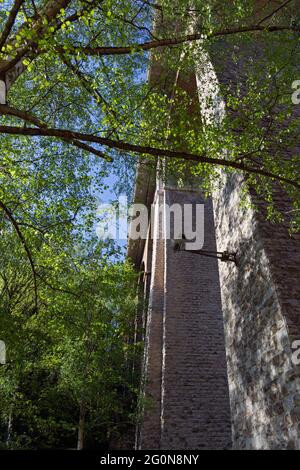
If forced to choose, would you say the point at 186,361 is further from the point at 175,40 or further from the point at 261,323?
the point at 175,40

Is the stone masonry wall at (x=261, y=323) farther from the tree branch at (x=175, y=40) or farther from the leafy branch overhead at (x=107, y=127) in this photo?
the tree branch at (x=175, y=40)

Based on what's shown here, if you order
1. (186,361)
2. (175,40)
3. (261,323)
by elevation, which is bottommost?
(261,323)

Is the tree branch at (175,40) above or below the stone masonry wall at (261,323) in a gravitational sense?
above

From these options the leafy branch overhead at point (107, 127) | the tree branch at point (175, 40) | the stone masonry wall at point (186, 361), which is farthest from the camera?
the stone masonry wall at point (186, 361)

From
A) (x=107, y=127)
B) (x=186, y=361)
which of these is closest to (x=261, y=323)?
(x=107, y=127)

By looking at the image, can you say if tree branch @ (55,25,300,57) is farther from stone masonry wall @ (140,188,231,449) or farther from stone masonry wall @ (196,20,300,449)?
stone masonry wall @ (140,188,231,449)

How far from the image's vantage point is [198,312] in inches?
393

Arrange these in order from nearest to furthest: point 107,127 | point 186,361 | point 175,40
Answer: point 107,127 → point 175,40 → point 186,361

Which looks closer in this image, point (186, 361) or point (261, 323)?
point (261, 323)

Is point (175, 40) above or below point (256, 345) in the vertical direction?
above

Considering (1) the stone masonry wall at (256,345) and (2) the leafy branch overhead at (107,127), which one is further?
(2) the leafy branch overhead at (107,127)

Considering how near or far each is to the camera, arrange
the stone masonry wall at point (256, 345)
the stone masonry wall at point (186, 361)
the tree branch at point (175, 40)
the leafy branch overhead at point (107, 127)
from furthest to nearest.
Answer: the stone masonry wall at point (186, 361), the tree branch at point (175, 40), the leafy branch overhead at point (107, 127), the stone masonry wall at point (256, 345)

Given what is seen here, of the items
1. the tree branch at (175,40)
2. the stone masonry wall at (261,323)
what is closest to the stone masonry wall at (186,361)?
the stone masonry wall at (261,323)

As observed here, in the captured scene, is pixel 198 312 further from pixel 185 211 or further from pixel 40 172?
pixel 40 172
